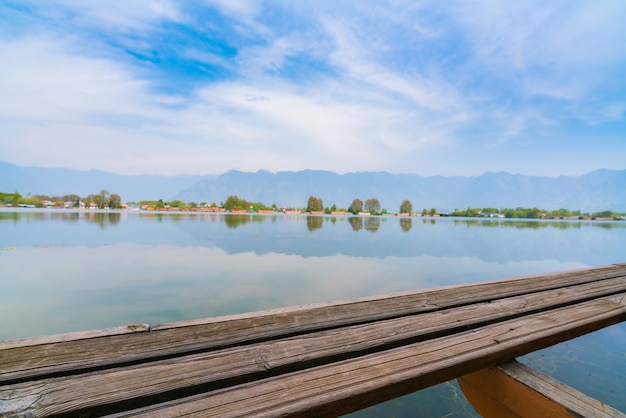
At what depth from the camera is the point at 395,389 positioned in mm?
739

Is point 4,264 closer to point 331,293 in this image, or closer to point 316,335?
point 331,293

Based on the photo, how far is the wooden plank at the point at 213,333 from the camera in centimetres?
75

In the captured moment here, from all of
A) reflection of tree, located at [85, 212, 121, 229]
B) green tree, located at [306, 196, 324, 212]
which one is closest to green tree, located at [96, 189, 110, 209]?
reflection of tree, located at [85, 212, 121, 229]

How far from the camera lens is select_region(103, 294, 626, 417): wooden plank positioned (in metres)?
0.62

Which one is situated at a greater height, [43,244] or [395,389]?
[395,389]

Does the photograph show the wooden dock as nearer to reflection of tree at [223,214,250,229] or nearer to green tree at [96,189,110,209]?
reflection of tree at [223,214,250,229]

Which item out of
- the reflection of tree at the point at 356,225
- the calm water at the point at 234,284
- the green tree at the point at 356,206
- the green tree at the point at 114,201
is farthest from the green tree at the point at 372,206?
the calm water at the point at 234,284

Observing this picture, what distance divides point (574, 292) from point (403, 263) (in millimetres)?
5774

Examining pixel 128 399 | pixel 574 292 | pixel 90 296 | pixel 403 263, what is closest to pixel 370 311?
pixel 128 399

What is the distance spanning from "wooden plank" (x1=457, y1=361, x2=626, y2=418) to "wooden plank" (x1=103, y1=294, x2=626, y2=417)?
0.20 feet

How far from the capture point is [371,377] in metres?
0.74

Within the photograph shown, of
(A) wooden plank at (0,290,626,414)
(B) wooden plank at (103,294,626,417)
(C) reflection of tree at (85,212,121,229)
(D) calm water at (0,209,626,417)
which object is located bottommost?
(D) calm water at (0,209,626,417)

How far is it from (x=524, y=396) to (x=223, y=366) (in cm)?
85

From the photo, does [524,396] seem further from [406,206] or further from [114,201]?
[406,206]
